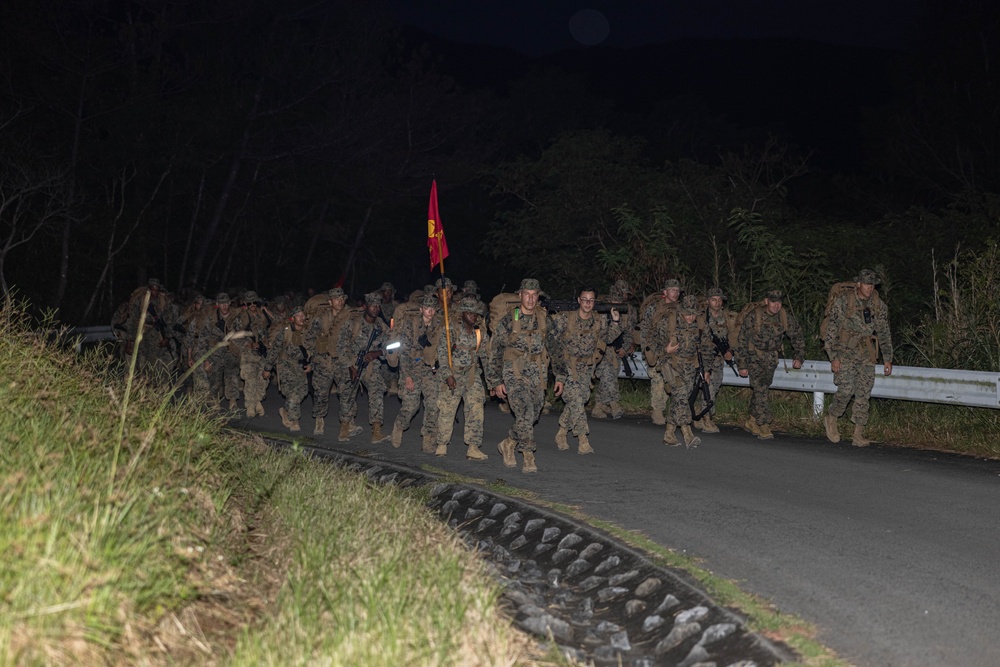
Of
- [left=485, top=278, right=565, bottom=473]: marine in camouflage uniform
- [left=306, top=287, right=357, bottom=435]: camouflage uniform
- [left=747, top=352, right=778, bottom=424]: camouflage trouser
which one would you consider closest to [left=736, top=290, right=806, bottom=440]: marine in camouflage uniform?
[left=747, top=352, right=778, bottom=424]: camouflage trouser

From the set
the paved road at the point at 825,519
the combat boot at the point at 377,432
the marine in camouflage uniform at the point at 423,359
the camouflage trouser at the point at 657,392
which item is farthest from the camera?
the camouflage trouser at the point at 657,392

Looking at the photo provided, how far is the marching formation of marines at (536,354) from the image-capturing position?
40.8 feet

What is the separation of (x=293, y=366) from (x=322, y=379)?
0.99m

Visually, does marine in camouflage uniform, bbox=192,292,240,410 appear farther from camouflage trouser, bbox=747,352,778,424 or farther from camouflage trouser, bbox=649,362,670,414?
camouflage trouser, bbox=747,352,778,424

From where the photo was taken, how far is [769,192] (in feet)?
73.3

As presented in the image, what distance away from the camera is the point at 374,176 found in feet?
132

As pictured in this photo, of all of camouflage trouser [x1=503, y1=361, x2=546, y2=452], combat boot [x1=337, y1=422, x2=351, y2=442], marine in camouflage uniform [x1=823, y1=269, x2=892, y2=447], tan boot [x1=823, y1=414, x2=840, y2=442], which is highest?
marine in camouflage uniform [x1=823, y1=269, x2=892, y2=447]

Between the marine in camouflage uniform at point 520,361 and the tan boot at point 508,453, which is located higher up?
the marine in camouflage uniform at point 520,361

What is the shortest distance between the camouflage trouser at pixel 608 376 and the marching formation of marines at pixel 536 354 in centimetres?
2

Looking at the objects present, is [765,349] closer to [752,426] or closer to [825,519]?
[752,426]

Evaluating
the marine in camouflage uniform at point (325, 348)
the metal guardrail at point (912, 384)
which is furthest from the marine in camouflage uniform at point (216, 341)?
the metal guardrail at point (912, 384)

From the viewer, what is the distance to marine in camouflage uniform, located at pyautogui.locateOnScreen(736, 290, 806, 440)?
47.0ft

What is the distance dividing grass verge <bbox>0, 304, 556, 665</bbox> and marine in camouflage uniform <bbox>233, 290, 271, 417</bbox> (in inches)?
343

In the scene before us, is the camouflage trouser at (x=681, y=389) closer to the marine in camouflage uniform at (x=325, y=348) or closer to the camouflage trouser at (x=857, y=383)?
the camouflage trouser at (x=857, y=383)
